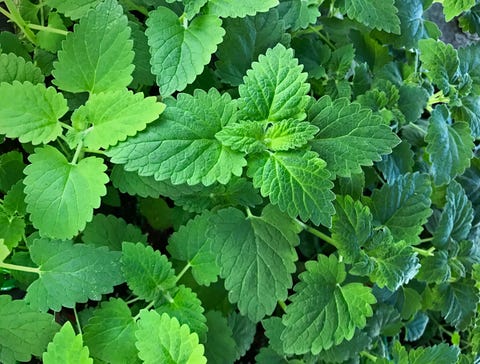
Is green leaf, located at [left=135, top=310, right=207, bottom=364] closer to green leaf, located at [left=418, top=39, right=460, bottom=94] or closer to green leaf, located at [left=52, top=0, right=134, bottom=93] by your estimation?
green leaf, located at [left=52, top=0, right=134, bottom=93]

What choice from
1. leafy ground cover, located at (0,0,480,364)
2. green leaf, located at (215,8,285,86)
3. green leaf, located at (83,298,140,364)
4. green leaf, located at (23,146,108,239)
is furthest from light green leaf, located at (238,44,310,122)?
green leaf, located at (83,298,140,364)

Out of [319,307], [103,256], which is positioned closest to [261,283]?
[319,307]

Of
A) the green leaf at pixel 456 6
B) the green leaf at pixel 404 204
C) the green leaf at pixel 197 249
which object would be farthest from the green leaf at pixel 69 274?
the green leaf at pixel 456 6

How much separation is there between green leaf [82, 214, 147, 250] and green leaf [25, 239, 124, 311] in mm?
50

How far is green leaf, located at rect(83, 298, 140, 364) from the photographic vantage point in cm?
87

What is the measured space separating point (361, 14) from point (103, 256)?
0.57m

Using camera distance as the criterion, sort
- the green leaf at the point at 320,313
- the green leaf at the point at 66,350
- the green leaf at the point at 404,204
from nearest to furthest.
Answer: the green leaf at the point at 66,350, the green leaf at the point at 320,313, the green leaf at the point at 404,204

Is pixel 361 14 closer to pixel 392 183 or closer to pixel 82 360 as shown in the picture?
pixel 392 183

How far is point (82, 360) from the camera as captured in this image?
31.0 inches

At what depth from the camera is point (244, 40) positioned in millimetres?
981

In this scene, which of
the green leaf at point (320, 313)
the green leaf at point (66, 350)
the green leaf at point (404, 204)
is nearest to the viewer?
the green leaf at point (66, 350)

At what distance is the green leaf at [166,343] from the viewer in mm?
817

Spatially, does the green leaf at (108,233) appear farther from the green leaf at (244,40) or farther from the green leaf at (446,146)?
the green leaf at (446,146)

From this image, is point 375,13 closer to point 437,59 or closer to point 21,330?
point 437,59
